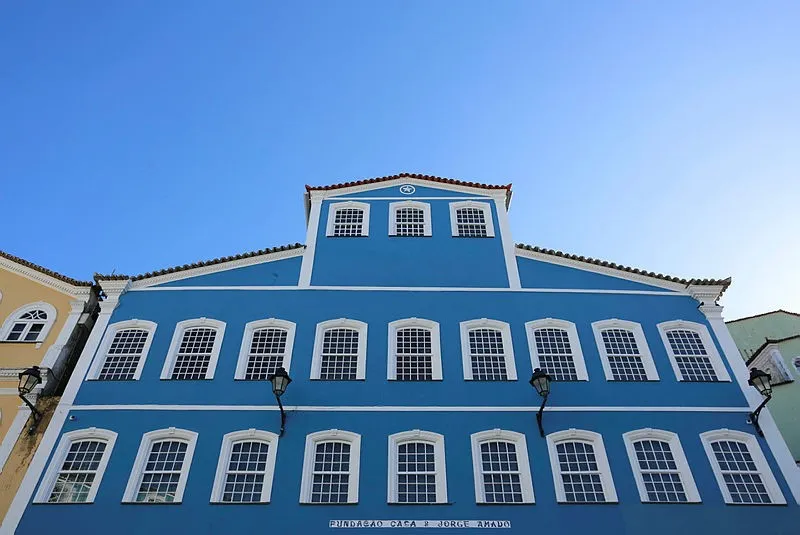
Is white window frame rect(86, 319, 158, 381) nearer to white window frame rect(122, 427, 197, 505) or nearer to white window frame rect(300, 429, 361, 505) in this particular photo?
white window frame rect(122, 427, 197, 505)

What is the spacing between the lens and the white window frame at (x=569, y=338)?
1848 centimetres

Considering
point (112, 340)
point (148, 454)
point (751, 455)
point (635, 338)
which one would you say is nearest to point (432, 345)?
point (635, 338)

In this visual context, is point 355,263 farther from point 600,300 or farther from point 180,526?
point 180,526

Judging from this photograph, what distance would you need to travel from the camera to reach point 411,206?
23.7 metres

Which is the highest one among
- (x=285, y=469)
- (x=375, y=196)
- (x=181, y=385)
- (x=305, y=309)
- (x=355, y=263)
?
(x=375, y=196)

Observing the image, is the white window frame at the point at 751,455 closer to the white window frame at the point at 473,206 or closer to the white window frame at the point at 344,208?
the white window frame at the point at 473,206

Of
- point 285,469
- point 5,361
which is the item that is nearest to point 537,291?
point 285,469

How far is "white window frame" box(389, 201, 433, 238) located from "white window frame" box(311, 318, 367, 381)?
14.1ft

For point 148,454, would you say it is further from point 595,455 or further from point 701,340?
point 701,340

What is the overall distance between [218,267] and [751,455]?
16627 mm

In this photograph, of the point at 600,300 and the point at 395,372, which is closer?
the point at 395,372

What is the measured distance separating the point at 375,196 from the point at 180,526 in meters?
13.1

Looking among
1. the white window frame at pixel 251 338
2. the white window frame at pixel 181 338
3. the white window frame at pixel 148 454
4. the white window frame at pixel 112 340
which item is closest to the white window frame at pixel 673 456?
the white window frame at pixel 251 338

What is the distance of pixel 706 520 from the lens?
15453 mm
